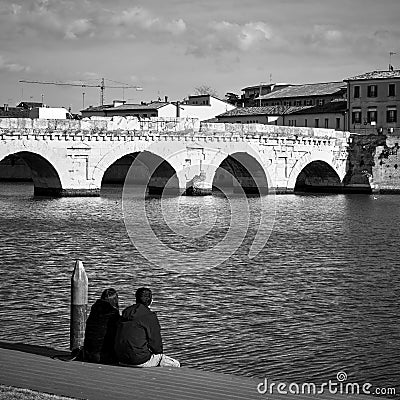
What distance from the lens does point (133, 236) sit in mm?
32125

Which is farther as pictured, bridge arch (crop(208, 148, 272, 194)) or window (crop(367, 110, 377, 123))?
window (crop(367, 110, 377, 123))

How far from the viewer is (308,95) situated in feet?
297

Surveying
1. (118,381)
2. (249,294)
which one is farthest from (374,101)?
(118,381)

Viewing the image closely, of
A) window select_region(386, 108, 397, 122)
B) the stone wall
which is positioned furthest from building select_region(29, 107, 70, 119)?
window select_region(386, 108, 397, 122)

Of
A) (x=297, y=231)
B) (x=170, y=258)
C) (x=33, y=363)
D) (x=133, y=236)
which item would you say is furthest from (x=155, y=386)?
(x=297, y=231)

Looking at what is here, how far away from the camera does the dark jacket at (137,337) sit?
1146cm

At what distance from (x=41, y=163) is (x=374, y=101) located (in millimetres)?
33405

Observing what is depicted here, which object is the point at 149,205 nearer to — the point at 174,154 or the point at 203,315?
the point at 174,154

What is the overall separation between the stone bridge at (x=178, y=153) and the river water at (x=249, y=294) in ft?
43.8

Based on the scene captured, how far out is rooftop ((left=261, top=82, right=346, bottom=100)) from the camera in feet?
293

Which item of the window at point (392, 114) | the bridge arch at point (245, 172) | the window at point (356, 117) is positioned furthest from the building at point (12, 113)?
the window at point (392, 114)

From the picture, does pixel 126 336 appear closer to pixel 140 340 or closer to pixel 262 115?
pixel 140 340

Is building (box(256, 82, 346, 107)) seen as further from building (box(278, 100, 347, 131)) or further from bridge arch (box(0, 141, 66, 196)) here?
bridge arch (box(0, 141, 66, 196))

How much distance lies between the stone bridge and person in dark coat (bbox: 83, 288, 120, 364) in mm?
37554
